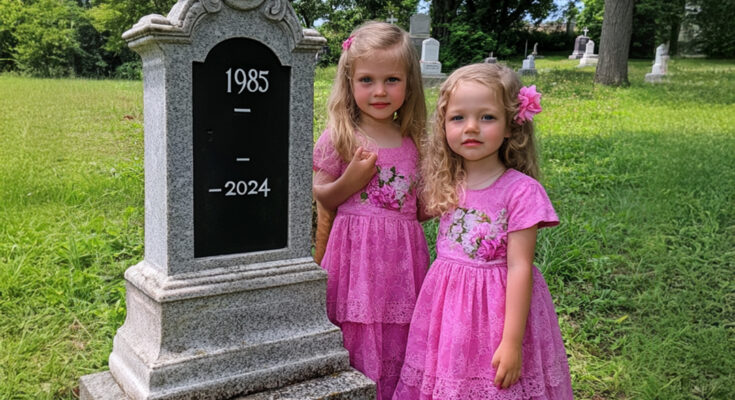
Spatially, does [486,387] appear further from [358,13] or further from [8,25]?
[8,25]

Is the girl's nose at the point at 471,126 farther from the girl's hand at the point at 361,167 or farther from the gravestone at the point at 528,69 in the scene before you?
the gravestone at the point at 528,69

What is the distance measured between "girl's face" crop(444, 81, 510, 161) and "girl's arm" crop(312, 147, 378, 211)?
32 centimetres

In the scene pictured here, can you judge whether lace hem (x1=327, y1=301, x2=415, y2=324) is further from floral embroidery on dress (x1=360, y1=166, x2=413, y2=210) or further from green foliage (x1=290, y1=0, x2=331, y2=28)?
green foliage (x1=290, y1=0, x2=331, y2=28)

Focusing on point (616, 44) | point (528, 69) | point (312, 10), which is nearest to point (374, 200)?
point (616, 44)

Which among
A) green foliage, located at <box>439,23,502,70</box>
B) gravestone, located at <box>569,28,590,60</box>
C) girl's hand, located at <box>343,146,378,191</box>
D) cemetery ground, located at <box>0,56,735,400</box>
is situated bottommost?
cemetery ground, located at <box>0,56,735,400</box>

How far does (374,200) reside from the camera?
2217 millimetres

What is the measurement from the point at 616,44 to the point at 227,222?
44.0 ft

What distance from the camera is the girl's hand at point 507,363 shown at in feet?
6.14

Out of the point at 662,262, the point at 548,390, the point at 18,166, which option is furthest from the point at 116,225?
the point at 662,262

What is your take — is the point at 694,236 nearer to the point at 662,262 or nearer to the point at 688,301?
the point at 662,262

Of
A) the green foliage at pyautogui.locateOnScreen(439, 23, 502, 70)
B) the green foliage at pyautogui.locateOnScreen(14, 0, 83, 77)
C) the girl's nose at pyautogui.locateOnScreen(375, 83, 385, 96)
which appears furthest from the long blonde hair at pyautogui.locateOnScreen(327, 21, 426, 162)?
the green foliage at pyautogui.locateOnScreen(14, 0, 83, 77)

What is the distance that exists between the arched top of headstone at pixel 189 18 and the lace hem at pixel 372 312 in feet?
3.34

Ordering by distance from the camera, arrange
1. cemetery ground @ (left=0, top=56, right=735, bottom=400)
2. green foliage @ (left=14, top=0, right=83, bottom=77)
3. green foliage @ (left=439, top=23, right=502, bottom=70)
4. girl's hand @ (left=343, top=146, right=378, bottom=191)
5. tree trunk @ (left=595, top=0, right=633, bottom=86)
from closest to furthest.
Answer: girl's hand @ (left=343, top=146, right=378, bottom=191)
cemetery ground @ (left=0, top=56, right=735, bottom=400)
tree trunk @ (left=595, top=0, right=633, bottom=86)
green foliage @ (left=439, top=23, right=502, bottom=70)
green foliage @ (left=14, top=0, right=83, bottom=77)

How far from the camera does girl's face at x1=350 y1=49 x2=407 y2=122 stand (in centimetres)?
216
